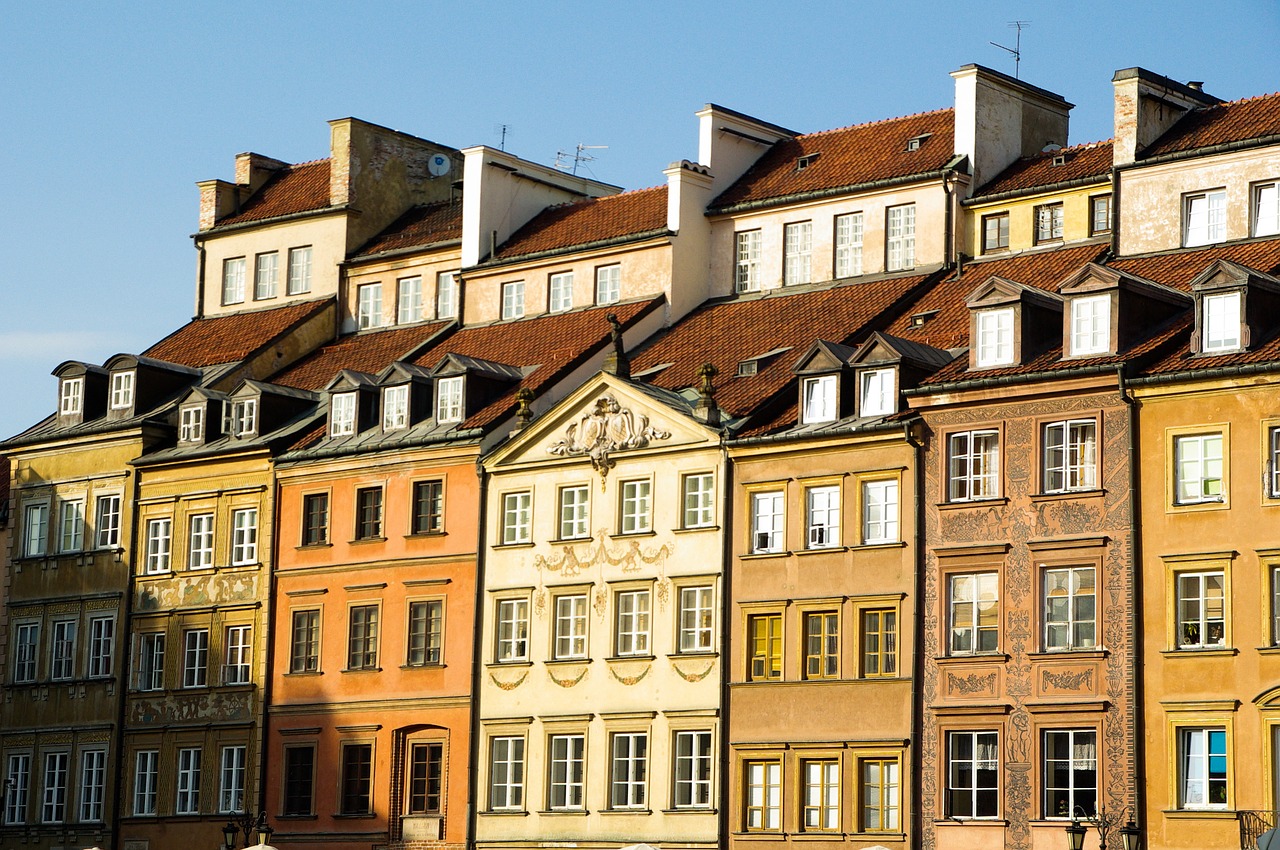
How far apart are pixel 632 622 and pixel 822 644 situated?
526cm

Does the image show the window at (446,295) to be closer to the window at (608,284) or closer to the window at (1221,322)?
the window at (608,284)

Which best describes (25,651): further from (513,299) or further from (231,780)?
(513,299)

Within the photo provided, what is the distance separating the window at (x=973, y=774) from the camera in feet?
159

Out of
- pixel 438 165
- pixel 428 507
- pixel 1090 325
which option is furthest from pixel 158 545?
pixel 1090 325

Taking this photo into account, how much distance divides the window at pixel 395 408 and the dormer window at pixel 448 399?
83 centimetres

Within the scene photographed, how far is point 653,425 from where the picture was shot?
55.6 meters

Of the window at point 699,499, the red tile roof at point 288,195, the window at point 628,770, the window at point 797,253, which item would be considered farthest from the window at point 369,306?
the window at point 628,770

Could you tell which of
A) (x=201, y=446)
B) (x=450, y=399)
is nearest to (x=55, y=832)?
(x=201, y=446)

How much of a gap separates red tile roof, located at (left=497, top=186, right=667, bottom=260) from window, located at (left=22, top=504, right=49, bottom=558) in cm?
1409

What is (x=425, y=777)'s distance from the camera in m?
58.5

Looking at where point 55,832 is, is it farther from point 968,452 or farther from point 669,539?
point 968,452

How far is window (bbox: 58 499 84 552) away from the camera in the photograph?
6712cm

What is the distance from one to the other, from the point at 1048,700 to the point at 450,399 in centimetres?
1842

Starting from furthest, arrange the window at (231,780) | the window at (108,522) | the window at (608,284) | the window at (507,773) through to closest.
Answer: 1. the window at (108,522)
2. the window at (608,284)
3. the window at (231,780)
4. the window at (507,773)
